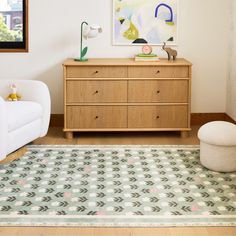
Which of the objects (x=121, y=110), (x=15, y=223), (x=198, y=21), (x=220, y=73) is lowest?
(x=15, y=223)

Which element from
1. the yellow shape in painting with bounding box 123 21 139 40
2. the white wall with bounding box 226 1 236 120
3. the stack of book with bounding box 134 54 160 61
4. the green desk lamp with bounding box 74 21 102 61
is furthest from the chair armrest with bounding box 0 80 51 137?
the white wall with bounding box 226 1 236 120

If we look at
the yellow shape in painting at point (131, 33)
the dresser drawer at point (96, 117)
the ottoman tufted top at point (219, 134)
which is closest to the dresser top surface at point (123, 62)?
the yellow shape in painting at point (131, 33)

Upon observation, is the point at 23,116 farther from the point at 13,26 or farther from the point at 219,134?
the point at 219,134

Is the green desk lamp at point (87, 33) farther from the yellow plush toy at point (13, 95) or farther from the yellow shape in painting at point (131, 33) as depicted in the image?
the yellow plush toy at point (13, 95)

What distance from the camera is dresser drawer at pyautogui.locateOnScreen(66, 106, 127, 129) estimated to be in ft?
15.8

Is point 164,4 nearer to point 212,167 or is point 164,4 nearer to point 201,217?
point 212,167

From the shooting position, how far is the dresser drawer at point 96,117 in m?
4.81

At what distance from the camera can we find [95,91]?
479 centimetres

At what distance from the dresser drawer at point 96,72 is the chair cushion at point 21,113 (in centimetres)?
50

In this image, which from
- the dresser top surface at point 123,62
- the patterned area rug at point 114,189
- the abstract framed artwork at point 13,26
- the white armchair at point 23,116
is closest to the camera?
the patterned area rug at point 114,189

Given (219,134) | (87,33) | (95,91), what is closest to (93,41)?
(87,33)

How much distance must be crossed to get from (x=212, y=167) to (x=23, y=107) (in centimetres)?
162

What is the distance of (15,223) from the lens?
2883 mm

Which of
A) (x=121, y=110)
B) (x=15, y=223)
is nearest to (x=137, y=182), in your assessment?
(x=15, y=223)
